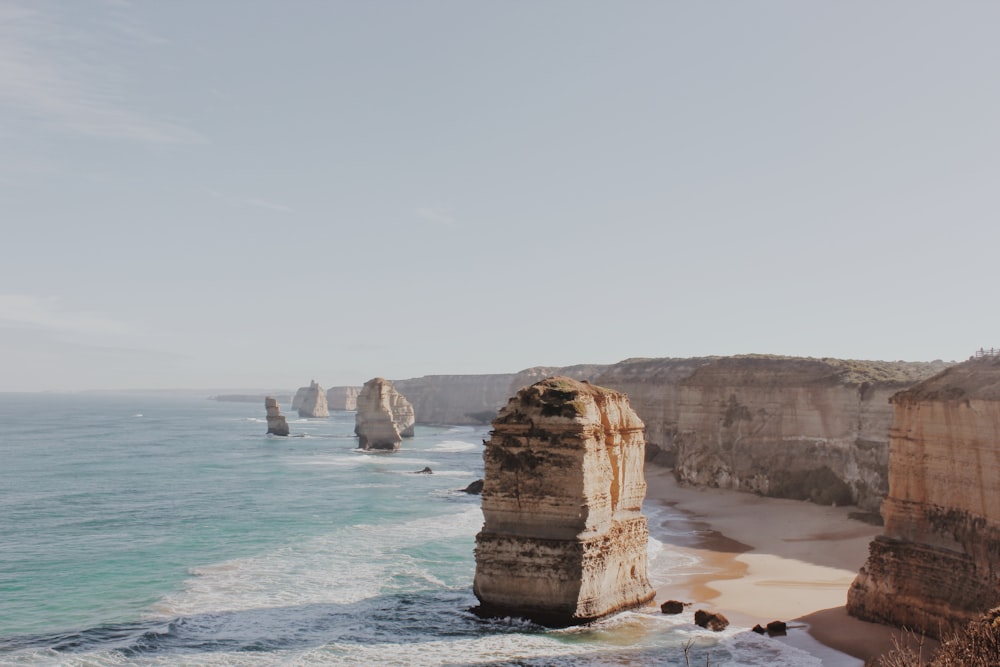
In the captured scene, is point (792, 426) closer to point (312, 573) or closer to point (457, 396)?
point (312, 573)

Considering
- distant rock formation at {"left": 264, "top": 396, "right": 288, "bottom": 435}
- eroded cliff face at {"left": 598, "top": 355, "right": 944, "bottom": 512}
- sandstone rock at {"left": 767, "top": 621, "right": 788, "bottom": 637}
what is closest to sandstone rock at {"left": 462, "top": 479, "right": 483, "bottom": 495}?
eroded cliff face at {"left": 598, "top": 355, "right": 944, "bottom": 512}

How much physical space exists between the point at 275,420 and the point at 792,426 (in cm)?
7252

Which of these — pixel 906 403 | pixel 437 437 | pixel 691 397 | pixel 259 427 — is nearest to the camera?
pixel 906 403

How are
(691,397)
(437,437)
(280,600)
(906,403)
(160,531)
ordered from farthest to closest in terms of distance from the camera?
(437,437), (691,397), (160,531), (280,600), (906,403)

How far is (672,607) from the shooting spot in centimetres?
2377

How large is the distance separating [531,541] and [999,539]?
1102 cm

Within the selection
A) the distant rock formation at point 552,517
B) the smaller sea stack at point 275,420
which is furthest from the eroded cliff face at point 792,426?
the smaller sea stack at point 275,420

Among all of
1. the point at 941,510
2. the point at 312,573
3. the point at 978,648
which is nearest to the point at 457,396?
the point at 312,573

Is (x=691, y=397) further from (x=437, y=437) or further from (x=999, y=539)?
(x=437, y=437)

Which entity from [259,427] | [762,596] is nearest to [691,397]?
[762,596]

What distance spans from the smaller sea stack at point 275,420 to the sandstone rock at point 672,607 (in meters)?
83.7

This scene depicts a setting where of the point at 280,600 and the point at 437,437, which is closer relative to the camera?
the point at 280,600

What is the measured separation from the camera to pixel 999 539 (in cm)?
1847

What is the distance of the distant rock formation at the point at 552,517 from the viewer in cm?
2192
